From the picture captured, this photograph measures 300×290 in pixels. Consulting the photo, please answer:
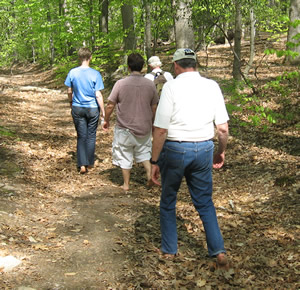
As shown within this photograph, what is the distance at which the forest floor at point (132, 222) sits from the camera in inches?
148

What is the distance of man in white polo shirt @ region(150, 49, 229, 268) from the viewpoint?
3.55m

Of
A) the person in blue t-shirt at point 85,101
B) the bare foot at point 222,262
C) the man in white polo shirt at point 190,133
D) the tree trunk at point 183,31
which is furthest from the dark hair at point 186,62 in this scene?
the tree trunk at point 183,31

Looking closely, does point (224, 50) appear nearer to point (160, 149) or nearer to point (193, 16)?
point (193, 16)

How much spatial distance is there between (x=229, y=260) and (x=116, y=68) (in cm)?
1549

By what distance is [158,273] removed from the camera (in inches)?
152

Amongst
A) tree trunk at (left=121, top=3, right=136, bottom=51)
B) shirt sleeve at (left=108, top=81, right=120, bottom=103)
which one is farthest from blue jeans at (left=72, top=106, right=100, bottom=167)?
tree trunk at (left=121, top=3, right=136, bottom=51)

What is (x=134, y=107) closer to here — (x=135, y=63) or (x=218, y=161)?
(x=135, y=63)

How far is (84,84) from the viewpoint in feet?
22.7

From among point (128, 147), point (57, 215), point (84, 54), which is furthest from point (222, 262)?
point (84, 54)

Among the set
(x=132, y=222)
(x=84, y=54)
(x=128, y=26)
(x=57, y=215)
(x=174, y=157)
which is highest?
(x=128, y=26)

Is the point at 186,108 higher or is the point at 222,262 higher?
the point at 186,108

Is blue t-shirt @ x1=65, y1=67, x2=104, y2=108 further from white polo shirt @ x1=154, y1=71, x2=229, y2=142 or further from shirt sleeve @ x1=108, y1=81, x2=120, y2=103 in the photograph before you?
white polo shirt @ x1=154, y1=71, x2=229, y2=142

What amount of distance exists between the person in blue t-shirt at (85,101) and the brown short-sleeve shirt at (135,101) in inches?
47.8

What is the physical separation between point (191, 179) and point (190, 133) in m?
0.51
